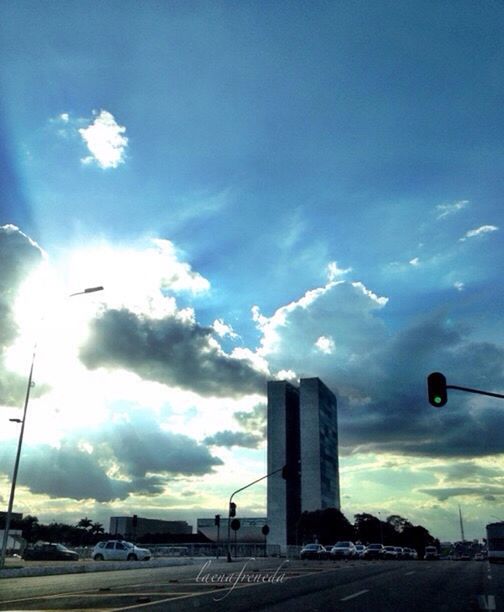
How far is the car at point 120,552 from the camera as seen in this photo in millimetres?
46188

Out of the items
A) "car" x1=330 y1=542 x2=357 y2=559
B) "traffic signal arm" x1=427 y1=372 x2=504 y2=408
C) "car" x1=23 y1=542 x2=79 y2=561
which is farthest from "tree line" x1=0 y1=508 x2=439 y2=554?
"traffic signal arm" x1=427 y1=372 x2=504 y2=408

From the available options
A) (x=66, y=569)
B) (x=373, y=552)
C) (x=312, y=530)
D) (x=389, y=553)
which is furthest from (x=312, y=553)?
(x=312, y=530)

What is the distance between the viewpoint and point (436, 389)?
67.1 feet

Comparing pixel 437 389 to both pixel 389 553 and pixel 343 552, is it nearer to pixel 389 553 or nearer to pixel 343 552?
pixel 343 552

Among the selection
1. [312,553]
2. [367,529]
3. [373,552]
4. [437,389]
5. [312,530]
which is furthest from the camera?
[367,529]

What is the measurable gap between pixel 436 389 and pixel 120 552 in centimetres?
3496

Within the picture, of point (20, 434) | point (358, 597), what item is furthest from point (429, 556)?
point (358, 597)

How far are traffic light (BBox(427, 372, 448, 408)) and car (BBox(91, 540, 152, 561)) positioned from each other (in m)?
33.6

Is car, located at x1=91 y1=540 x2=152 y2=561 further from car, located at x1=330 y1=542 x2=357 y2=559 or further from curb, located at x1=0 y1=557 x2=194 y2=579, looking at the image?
car, located at x1=330 y1=542 x2=357 y2=559

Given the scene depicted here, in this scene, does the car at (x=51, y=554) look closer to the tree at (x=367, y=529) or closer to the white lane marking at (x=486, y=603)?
the white lane marking at (x=486, y=603)

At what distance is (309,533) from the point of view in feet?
497

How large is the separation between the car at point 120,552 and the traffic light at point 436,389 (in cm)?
3365

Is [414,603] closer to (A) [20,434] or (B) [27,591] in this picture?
(B) [27,591]

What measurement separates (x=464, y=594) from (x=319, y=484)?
18913 centimetres
